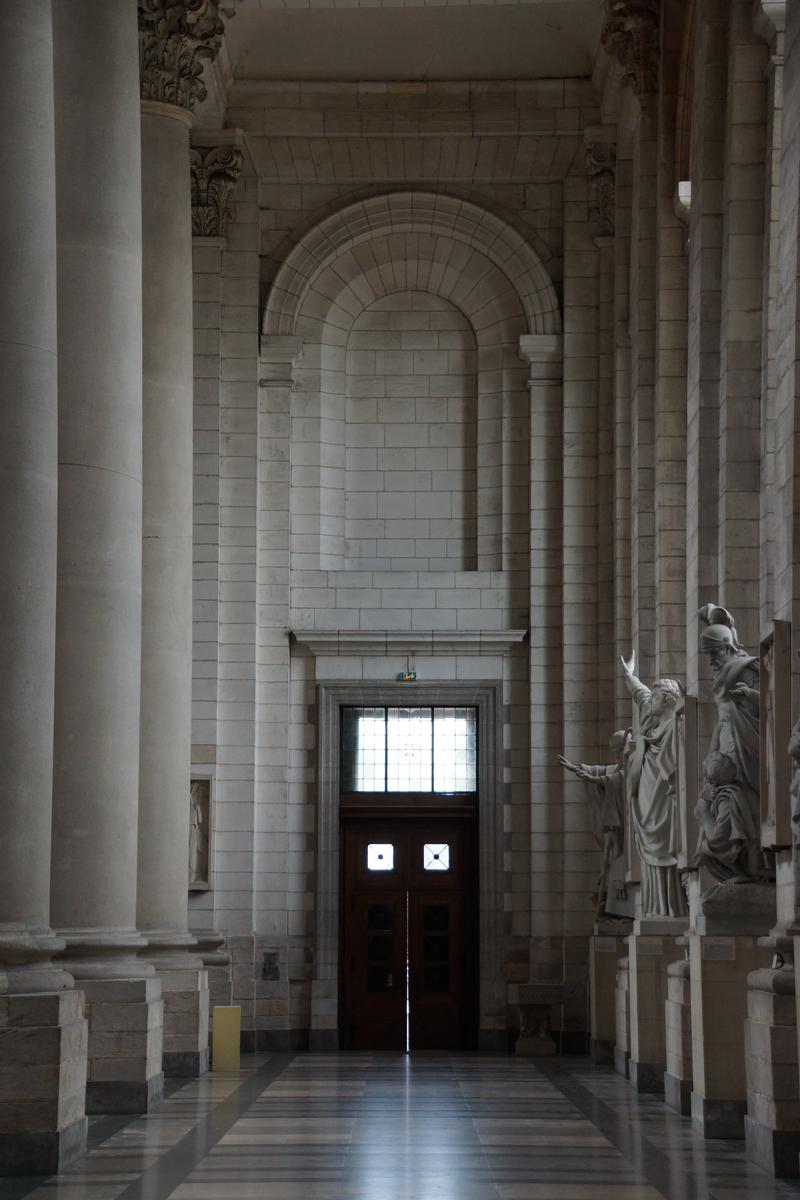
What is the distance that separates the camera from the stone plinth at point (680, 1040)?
49.7 feet

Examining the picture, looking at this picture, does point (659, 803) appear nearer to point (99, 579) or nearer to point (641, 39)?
point (99, 579)

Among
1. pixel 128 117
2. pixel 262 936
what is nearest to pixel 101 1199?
pixel 128 117

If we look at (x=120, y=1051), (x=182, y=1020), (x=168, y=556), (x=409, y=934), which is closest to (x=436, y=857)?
(x=409, y=934)

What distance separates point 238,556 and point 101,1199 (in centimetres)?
1546

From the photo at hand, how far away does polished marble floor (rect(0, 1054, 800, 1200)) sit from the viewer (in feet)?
34.3

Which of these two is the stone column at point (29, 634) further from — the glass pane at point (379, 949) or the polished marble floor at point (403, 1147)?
the glass pane at point (379, 949)

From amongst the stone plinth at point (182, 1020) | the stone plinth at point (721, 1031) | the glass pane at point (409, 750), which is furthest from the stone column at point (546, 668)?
the stone plinth at point (721, 1031)

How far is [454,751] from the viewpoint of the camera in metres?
25.3

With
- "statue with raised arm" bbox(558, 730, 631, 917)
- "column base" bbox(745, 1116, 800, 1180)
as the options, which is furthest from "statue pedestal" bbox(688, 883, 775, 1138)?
"statue with raised arm" bbox(558, 730, 631, 917)

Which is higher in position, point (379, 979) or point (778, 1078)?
point (778, 1078)

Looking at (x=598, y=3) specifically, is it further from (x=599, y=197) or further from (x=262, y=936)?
(x=262, y=936)

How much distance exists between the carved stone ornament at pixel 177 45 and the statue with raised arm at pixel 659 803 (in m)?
9.14

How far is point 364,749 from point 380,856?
4.99ft

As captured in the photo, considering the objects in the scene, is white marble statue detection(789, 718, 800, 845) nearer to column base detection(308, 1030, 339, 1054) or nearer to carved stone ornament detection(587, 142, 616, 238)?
column base detection(308, 1030, 339, 1054)
